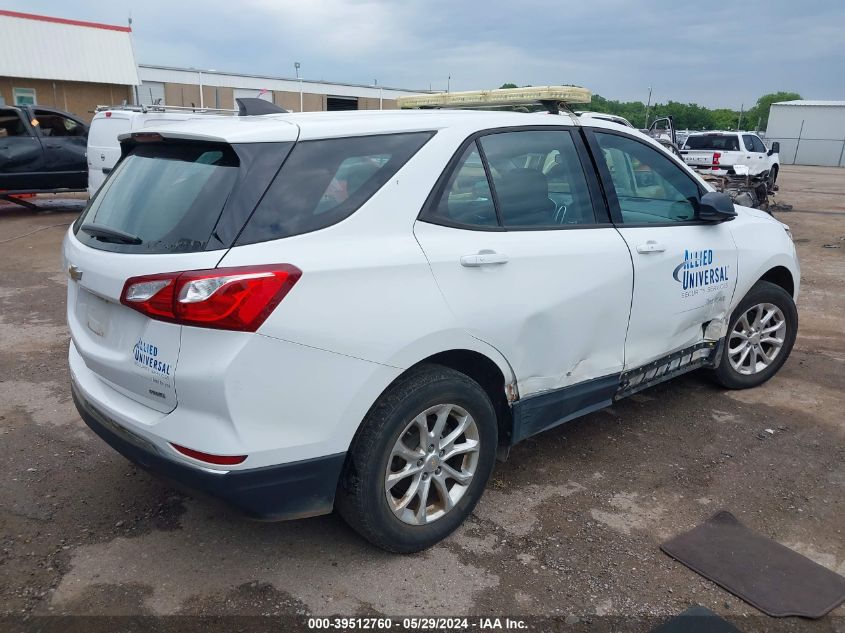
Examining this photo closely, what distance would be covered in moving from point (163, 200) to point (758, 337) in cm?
403

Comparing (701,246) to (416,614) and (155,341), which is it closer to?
(416,614)

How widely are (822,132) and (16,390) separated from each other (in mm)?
50477

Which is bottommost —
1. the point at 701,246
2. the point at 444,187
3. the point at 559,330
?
the point at 559,330

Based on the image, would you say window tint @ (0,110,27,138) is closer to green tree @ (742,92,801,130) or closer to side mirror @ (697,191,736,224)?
side mirror @ (697,191,736,224)

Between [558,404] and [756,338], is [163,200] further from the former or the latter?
[756,338]

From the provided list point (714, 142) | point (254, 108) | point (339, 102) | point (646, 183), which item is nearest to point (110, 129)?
point (254, 108)

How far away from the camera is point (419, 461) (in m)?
2.84

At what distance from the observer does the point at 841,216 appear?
15453 millimetres

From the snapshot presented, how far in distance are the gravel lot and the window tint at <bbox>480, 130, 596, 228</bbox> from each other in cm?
141

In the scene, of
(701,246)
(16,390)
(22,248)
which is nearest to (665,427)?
(701,246)

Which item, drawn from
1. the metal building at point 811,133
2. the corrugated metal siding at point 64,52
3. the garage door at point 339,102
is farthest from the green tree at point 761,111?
the corrugated metal siding at point 64,52

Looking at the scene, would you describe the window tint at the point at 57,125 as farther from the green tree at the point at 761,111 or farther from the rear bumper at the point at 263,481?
the green tree at the point at 761,111

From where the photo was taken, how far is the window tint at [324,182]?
2414mm

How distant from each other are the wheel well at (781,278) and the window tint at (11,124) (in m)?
12.6
